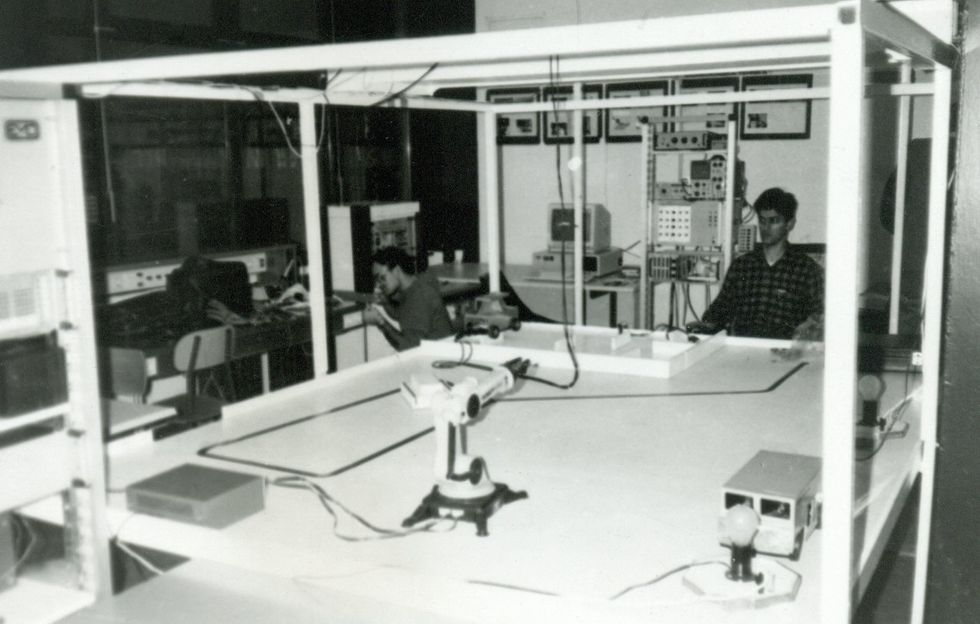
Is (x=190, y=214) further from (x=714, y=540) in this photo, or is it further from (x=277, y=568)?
(x=714, y=540)

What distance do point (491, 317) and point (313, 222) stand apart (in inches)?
41.3

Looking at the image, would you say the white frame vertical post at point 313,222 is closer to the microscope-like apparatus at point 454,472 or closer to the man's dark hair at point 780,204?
the microscope-like apparatus at point 454,472

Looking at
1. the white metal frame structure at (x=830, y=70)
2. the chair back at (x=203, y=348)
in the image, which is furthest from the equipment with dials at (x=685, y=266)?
the white metal frame structure at (x=830, y=70)

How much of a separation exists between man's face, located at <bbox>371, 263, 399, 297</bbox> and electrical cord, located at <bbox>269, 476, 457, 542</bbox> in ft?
9.55

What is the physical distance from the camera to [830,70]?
152 centimetres

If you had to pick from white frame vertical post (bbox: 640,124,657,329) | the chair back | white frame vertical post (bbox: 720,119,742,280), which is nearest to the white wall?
white frame vertical post (bbox: 640,124,657,329)

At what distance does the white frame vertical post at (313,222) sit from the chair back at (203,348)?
51.8 inches

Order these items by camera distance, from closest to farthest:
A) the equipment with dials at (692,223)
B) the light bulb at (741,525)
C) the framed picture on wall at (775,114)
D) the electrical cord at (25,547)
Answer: the light bulb at (741,525) → the electrical cord at (25,547) → the equipment with dials at (692,223) → the framed picture on wall at (775,114)

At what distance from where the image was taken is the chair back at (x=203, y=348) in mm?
3979

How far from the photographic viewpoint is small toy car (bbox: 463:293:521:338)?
3539 mm

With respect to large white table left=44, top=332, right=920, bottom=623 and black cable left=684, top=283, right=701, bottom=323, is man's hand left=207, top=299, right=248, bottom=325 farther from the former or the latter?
black cable left=684, top=283, right=701, bottom=323

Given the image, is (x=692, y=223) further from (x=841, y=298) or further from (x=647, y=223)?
(x=841, y=298)

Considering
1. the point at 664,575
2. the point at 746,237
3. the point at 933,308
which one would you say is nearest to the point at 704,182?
the point at 746,237

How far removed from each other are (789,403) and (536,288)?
3.86 meters
